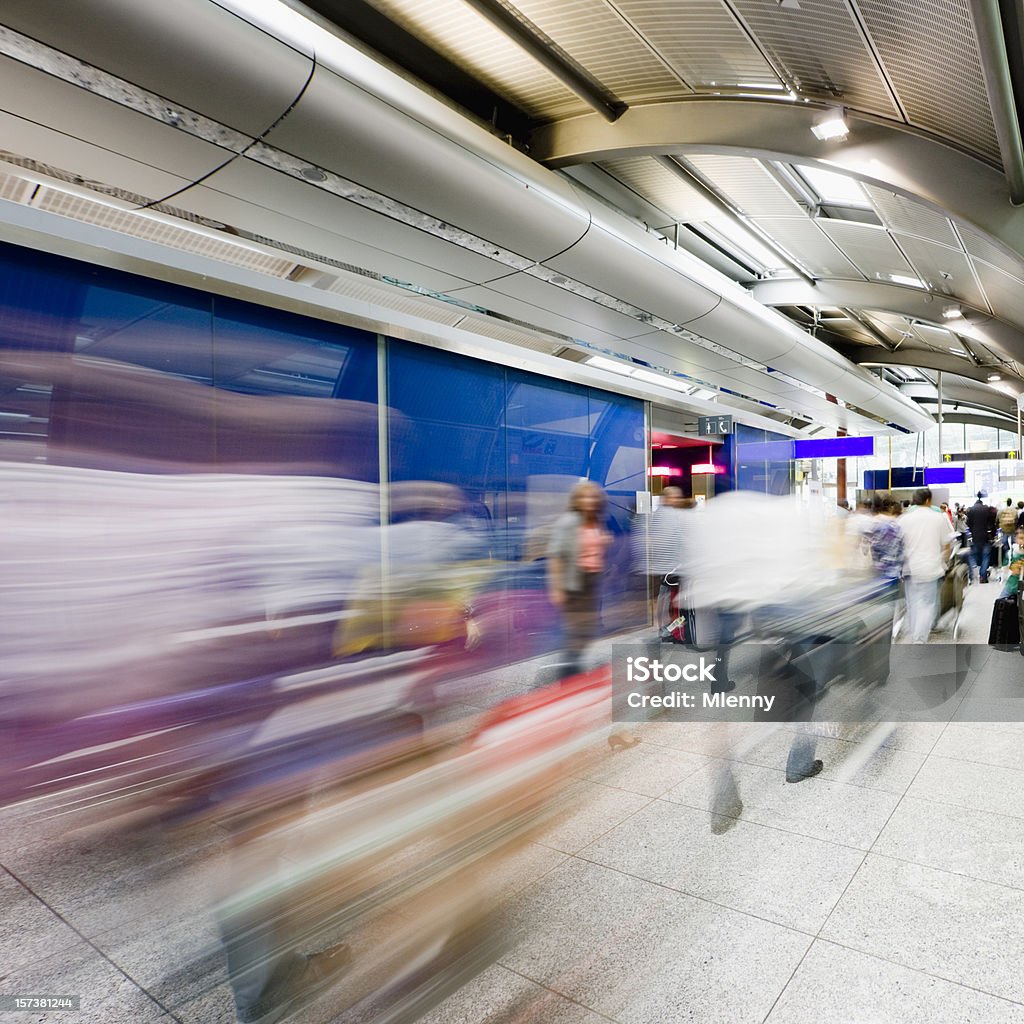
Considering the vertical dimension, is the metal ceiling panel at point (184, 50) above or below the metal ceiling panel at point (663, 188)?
below

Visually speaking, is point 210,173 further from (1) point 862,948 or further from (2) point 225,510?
(1) point 862,948

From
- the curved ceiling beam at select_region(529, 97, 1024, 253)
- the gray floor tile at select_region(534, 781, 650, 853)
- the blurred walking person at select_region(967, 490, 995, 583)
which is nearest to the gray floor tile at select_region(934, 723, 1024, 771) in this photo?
the gray floor tile at select_region(534, 781, 650, 853)

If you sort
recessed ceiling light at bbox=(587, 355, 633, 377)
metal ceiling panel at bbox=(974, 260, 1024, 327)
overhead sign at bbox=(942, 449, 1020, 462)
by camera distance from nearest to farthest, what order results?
metal ceiling panel at bbox=(974, 260, 1024, 327)
recessed ceiling light at bbox=(587, 355, 633, 377)
overhead sign at bbox=(942, 449, 1020, 462)

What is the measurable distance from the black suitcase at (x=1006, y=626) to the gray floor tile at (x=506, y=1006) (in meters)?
5.96

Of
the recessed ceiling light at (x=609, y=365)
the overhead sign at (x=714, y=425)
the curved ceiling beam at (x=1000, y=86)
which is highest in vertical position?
the curved ceiling beam at (x=1000, y=86)

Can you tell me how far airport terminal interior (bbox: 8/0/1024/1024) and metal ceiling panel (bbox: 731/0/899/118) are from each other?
0.08 feet

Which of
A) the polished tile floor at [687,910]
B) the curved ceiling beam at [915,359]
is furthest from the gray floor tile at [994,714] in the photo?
the curved ceiling beam at [915,359]

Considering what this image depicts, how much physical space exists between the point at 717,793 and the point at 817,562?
1538 mm

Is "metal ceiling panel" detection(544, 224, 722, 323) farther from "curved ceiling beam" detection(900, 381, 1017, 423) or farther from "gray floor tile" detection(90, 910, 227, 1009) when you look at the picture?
"curved ceiling beam" detection(900, 381, 1017, 423)

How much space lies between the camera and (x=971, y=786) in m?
3.33

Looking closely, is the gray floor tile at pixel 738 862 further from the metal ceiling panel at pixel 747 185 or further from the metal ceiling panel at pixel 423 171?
the metal ceiling panel at pixel 747 185

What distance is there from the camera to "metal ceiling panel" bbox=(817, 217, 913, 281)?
Result: 5816 mm

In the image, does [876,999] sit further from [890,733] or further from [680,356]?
[680,356]

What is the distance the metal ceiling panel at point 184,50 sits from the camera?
6.29ft
